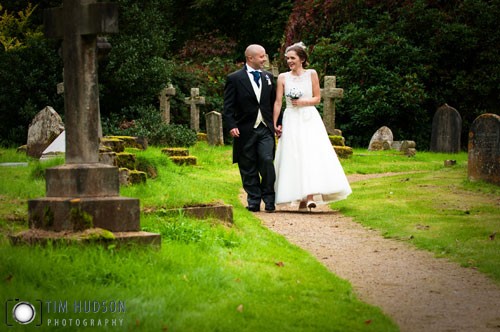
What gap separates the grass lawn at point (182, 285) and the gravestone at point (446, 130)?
18590 mm

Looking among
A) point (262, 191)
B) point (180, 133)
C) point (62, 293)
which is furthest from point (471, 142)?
point (62, 293)

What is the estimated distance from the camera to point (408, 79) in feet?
81.8

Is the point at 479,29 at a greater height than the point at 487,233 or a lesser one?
greater

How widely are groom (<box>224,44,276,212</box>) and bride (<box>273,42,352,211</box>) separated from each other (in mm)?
247

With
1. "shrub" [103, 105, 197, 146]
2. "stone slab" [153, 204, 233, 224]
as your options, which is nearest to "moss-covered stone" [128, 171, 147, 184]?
"stone slab" [153, 204, 233, 224]

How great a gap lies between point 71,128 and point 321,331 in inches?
112

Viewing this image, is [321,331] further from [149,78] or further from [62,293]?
[149,78]

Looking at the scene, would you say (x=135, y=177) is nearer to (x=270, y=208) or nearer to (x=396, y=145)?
(x=270, y=208)

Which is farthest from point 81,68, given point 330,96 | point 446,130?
point 446,130

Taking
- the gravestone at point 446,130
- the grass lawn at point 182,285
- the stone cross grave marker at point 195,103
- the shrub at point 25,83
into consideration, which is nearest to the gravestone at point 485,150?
the grass lawn at point 182,285

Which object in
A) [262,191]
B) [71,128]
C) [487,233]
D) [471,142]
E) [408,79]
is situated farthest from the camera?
[408,79]

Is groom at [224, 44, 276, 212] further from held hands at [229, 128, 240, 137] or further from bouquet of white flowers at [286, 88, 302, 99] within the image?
bouquet of white flowers at [286, 88, 302, 99]

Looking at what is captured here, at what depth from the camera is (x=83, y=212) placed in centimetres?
510

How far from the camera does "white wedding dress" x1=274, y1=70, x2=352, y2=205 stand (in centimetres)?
967
